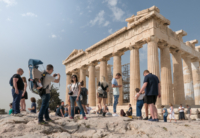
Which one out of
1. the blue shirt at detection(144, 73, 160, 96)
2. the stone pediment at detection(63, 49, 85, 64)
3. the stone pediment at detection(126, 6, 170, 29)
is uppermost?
the stone pediment at detection(126, 6, 170, 29)

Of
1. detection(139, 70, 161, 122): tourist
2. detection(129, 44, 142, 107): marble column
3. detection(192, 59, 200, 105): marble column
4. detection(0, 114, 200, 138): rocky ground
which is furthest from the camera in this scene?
detection(192, 59, 200, 105): marble column

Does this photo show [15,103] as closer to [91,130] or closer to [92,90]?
[91,130]

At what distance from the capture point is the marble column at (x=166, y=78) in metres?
18.1

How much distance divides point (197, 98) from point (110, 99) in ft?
50.6

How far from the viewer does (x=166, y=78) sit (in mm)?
18641

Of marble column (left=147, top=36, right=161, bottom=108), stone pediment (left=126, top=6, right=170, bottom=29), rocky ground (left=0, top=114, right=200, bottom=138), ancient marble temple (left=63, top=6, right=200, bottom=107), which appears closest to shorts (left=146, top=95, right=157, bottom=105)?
rocky ground (left=0, top=114, right=200, bottom=138)

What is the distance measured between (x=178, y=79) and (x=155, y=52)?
6.05 meters

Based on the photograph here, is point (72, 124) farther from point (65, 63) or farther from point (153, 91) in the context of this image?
point (65, 63)

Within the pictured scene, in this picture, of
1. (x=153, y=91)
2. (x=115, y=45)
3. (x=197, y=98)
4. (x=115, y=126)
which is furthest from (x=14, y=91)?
(x=197, y=98)

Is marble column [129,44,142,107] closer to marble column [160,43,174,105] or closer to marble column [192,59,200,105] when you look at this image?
marble column [160,43,174,105]

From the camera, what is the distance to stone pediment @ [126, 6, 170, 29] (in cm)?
1769

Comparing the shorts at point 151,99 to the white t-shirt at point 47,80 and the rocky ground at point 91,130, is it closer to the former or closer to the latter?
the rocky ground at point 91,130

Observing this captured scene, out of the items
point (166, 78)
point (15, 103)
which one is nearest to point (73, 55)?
point (166, 78)

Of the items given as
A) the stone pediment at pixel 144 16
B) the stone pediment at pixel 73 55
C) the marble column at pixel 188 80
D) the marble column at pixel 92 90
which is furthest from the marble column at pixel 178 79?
the stone pediment at pixel 73 55
